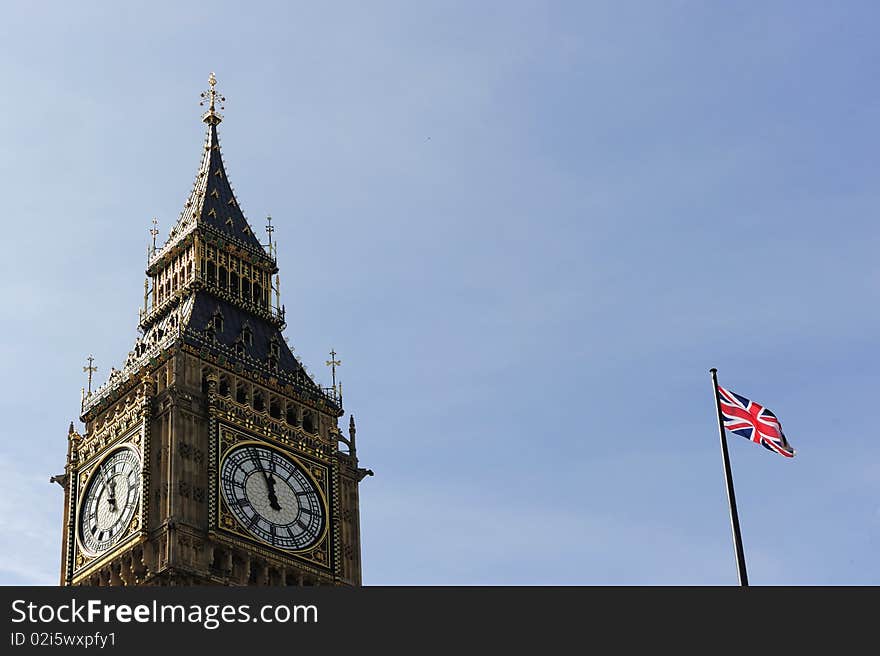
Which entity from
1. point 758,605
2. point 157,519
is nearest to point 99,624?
point 758,605

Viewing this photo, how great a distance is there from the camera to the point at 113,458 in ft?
386

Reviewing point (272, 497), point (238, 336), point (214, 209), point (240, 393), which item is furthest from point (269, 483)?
point (214, 209)

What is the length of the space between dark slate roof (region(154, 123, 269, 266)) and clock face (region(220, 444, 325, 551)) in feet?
75.9

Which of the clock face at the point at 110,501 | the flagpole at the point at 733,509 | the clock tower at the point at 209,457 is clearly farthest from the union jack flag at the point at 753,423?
the clock face at the point at 110,501

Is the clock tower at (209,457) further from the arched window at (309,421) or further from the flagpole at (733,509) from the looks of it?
the flagpole at (733,509)

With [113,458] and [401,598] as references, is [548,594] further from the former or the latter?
[113,458]

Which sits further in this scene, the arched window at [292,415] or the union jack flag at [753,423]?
the arched window at [292,415]

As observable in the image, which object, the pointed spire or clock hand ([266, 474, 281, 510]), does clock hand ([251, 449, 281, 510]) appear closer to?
clock hand ([266, 474, 281, 510])

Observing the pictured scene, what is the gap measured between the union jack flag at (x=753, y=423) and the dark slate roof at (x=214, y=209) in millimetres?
64869

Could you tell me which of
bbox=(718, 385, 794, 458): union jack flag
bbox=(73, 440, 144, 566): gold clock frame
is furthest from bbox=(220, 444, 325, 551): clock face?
bbox=(718, 385, 794, 458): union jack flag

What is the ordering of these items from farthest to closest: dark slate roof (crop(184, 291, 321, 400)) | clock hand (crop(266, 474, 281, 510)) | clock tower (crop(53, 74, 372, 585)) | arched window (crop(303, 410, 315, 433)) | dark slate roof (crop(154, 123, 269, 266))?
dark slate roof (crop(154, 123, 269, 266)), arched window (crop(303, 410, 315, 433)), dark slate roof (crop(184, 291, 321, 400)), clock hand (crop(266, 474, 281, 510)), clock tower (crop(53, 74, 372, 585))

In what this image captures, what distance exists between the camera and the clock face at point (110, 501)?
113062mm

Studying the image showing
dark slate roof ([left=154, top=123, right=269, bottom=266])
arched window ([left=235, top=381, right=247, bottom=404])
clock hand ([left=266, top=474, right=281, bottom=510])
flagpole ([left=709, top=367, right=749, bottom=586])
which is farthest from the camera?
dark slate roof ([left=154, top=123, right=269, bottom=266])

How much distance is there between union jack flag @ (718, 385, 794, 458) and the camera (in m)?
75.9
